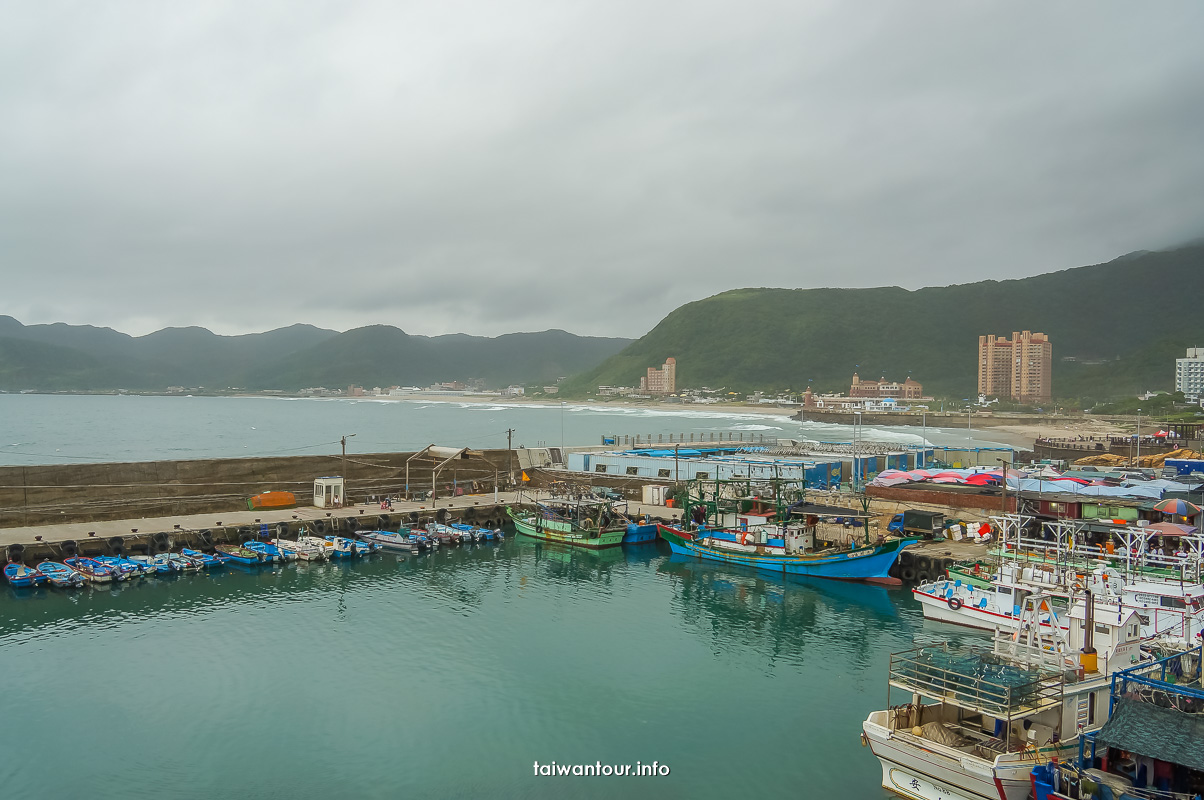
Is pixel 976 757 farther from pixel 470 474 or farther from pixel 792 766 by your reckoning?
pixel 470 474

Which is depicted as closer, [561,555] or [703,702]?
[703,702]

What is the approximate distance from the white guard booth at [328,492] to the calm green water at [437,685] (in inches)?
419

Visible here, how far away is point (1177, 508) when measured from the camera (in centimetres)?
3006

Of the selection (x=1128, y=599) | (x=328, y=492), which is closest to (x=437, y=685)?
(x=1128, y=599)

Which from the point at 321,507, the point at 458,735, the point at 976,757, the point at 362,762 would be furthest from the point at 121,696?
the point at 321,507

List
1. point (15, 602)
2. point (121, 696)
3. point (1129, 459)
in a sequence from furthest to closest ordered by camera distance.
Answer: point (1129, 459)
point (15, 602)
point (121, 696)

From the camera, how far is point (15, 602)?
26.8 metres

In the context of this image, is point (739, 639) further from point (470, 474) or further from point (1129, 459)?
point (1129, 459)

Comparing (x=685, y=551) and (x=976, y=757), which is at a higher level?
Answer: (x=976, y=757)

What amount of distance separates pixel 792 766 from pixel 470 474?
36921mm

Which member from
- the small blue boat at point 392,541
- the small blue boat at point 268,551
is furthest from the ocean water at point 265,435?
the small blue boat at point 268,551

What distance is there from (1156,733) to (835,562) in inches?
860

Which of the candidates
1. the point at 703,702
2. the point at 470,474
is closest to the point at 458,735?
the point at 703,702

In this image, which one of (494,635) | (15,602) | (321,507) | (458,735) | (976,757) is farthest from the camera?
(321,507)
